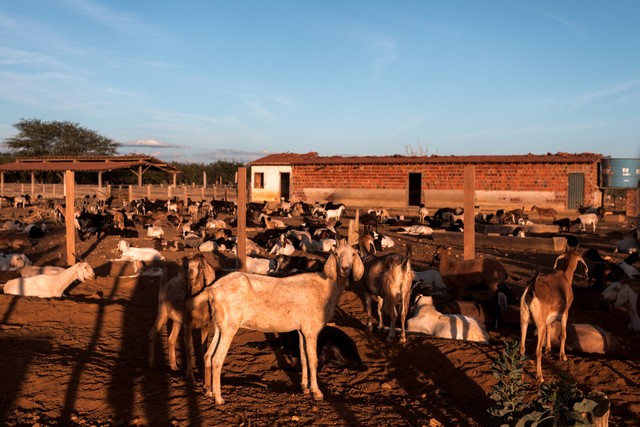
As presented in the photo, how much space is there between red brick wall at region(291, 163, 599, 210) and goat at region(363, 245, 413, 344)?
25315mm

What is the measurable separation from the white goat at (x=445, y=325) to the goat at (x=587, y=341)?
0.98 m

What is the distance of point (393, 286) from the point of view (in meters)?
8.75

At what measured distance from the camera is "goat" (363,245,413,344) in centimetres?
857

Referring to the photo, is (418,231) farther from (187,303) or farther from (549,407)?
(549,407)

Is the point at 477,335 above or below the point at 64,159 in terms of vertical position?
below

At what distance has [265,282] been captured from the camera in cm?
620

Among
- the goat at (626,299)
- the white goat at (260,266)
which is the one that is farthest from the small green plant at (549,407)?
the white goat at (260,266)

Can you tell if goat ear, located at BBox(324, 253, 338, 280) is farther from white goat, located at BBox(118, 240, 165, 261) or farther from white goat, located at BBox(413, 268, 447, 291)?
white goat, located at BBox(118, 240, 165, 261)

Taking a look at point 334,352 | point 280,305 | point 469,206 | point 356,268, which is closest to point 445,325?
point 334,352

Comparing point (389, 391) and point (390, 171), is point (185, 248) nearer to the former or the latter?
point (389, 391)

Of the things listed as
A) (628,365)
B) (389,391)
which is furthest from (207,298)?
(628,365)

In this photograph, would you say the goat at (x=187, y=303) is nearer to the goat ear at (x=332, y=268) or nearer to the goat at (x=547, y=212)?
the goat ear at (x=332, y=268)

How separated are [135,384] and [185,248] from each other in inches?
532

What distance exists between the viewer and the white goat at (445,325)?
849 centimetres
